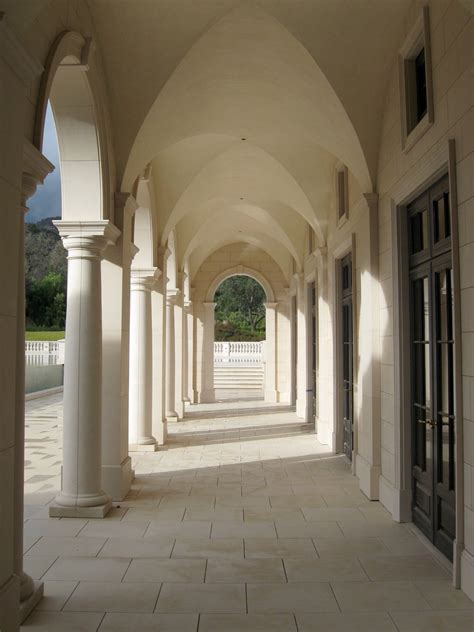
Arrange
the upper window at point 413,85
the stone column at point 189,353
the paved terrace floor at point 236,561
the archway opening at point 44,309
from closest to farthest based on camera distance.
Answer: the paved terrace floor at point 236,561
the upper window at point 413,85
the stone column at point 189,353
the archway opening at point 44,309

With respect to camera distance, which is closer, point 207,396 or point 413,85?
point 413,85

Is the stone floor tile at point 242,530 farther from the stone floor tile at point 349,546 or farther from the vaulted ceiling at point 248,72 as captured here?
the vaulted ceiling at point 248,72

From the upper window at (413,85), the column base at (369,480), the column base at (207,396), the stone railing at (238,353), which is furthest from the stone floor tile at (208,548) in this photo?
the stone railing at (238,353)

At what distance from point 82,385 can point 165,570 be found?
2.26 m

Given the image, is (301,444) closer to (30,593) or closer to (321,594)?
(321,594)

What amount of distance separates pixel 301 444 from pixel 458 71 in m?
7.72

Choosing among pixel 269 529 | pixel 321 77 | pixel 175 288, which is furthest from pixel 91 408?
pixel 175 288

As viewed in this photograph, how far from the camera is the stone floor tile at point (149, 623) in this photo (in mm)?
3645

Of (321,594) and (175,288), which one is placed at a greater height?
(175,288)

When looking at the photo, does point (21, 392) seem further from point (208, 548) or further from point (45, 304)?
point (45, 304)

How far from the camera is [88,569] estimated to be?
15.2ft

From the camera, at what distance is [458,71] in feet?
14.5

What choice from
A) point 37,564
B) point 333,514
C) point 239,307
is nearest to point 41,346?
point 239,307

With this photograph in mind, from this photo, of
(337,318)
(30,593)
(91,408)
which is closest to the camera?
(30,593)
